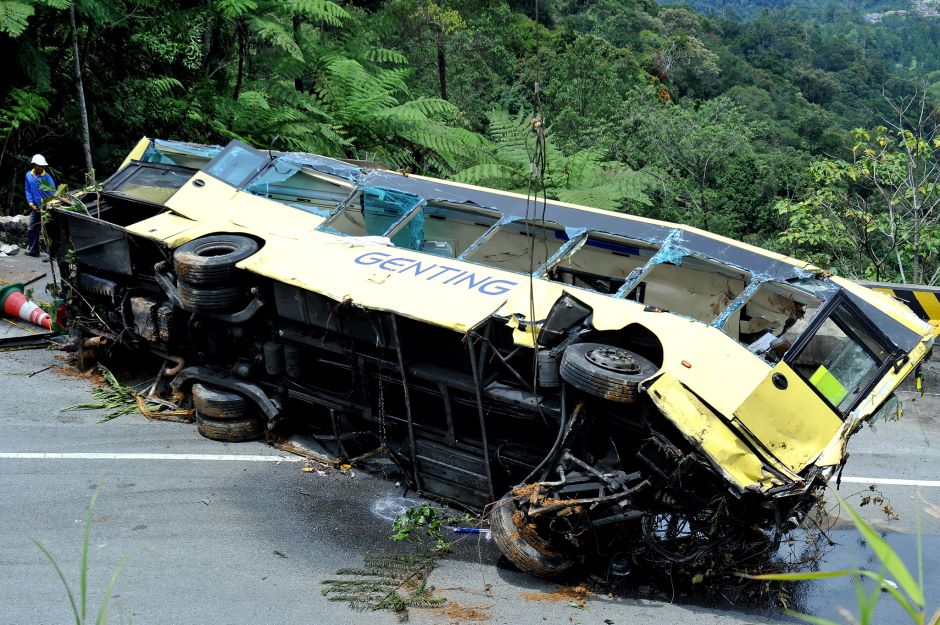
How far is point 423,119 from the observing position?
13797mm

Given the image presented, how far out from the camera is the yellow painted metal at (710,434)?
5.20 meters

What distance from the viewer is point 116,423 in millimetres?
8016

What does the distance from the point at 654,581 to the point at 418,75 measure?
63.2ft

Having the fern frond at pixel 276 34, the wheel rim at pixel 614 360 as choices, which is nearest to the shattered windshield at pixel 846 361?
the wheel rim at pixel 614 360

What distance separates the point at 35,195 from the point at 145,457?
6020 mm

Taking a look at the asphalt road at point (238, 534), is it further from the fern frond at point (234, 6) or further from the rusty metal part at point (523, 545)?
the fern frond at point (234, 6)

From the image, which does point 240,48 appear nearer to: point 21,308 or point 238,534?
point 21,308

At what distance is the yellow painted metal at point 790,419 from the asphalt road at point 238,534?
0.91 m

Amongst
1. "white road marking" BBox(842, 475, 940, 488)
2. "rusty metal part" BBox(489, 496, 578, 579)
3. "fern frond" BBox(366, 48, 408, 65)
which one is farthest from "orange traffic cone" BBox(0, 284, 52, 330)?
"fern frond" BBox(366, 48, 408, 65)

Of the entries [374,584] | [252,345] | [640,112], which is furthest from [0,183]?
[640,112]

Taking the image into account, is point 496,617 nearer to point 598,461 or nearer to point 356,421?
point 598,461

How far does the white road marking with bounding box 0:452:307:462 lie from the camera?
729cm

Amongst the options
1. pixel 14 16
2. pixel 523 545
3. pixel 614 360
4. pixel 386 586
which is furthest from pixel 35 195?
pixel 614 360

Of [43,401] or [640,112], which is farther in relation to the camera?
[640,112]
